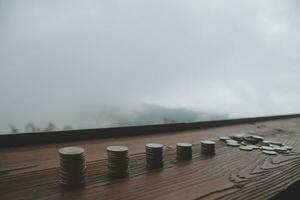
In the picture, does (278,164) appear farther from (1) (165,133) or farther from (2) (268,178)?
(1) (165,133)

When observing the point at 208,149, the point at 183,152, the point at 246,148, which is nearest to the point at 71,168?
the point at 183,152

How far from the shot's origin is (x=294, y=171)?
1.17 meters

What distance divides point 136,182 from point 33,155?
1.88 feet

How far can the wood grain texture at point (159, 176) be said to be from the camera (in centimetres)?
82

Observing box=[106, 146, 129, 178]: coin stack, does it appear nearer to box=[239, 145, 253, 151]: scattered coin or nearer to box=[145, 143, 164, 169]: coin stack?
box=[145, 143, 164, 169]: coin stack

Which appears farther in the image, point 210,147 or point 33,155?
point 210,147

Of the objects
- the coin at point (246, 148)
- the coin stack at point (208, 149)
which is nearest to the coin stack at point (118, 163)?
the coin stack at point (208, 149)

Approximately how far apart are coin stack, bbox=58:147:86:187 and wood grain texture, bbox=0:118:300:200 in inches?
1.2

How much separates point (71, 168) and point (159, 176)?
33 cm

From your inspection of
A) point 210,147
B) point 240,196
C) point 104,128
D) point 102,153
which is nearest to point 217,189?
point 240,196

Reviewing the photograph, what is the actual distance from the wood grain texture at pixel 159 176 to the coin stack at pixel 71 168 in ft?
0.10

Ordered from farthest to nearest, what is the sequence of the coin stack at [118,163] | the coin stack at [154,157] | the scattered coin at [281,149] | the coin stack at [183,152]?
1. the scattered coin at [281,149]
2. the coin stack at [183,152]
3. the coin stack at [154,157]
4. the coin stack at [118,163]

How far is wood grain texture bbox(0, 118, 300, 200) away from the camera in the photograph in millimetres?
819

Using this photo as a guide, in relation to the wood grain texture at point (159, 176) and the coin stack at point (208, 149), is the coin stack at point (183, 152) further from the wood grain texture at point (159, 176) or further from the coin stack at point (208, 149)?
the coin stack at point (208, 149)
